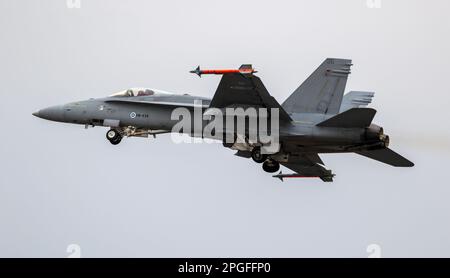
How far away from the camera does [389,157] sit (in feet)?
112

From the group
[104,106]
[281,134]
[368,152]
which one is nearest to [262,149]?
[281,134]

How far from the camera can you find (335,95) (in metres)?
32.8

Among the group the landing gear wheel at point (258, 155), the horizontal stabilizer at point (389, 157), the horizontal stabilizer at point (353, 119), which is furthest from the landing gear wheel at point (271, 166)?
the horizontal stabilizer at point (353, 119)

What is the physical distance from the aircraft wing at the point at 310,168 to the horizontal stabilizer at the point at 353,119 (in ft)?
18.4

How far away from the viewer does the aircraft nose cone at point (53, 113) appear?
117ft

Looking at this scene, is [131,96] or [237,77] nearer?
[237,77]

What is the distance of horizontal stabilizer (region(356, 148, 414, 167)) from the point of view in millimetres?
33938

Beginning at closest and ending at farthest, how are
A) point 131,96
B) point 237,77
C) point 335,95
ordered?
1. point 237,77
2. point 335,95
3. point 131,96

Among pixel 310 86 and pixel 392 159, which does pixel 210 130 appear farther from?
pixel 392 159

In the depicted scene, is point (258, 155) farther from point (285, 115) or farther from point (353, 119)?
point (353, 119)

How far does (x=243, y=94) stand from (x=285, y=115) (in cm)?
168

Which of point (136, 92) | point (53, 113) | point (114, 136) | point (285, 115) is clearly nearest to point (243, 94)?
point (285, 115)

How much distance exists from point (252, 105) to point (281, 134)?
57.7 inches

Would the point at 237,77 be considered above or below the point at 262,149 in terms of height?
above
